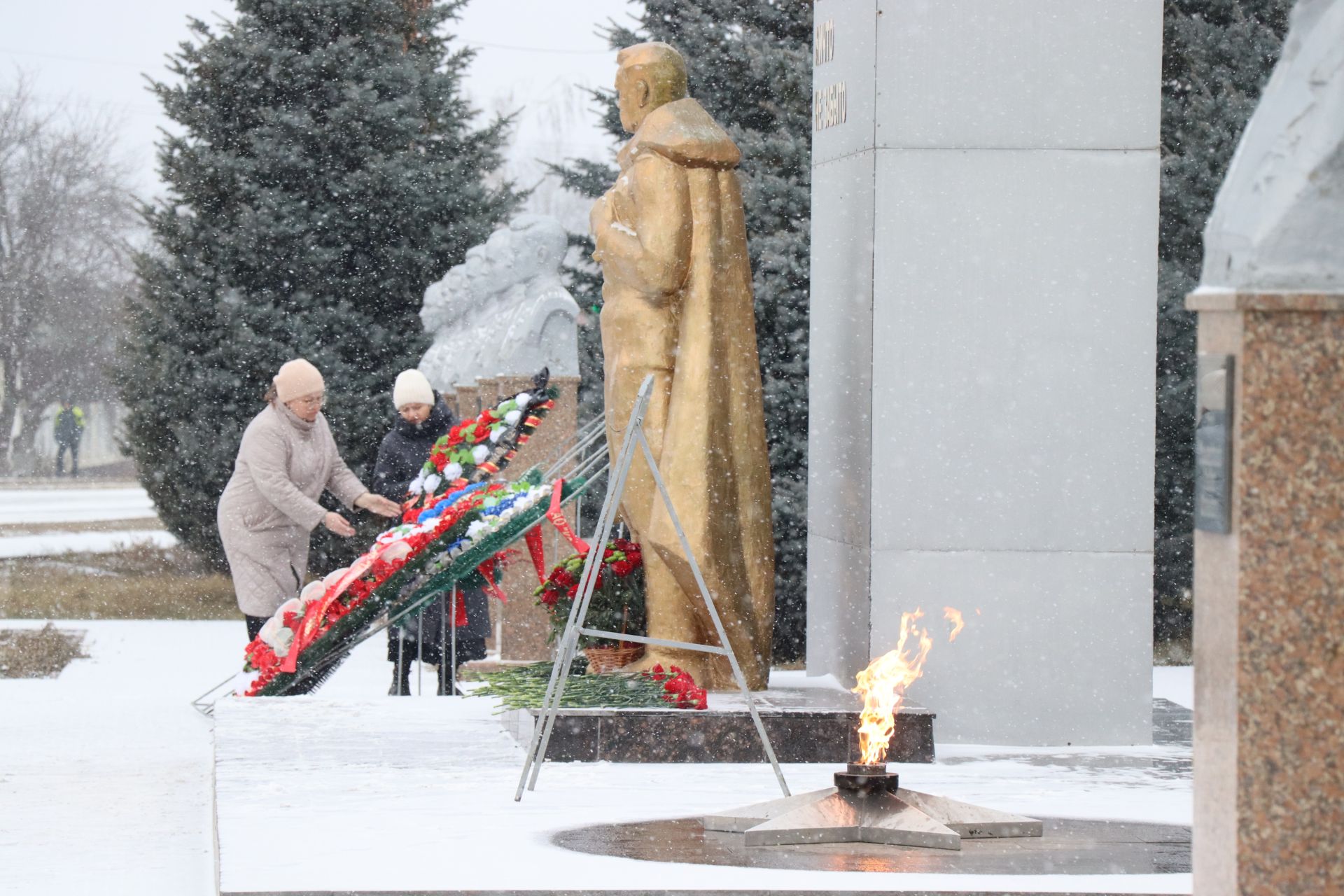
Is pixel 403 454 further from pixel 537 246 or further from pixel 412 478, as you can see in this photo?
pixel 537 246

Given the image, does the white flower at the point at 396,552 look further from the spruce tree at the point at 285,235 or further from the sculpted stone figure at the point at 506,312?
the spruce tree at the point at 285,235

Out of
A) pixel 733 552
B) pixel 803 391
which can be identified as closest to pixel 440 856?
pixel 733 552

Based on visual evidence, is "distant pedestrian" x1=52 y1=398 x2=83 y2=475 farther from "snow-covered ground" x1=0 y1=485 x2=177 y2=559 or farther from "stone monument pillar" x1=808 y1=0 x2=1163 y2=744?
"stone monument pillar" x1=808 y1=0 x2=1163 y2=744

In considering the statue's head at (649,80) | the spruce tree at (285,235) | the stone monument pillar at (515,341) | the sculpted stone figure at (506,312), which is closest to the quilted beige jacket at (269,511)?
the statue's head at (649,80)

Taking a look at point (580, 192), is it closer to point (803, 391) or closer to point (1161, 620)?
point (803, 391)

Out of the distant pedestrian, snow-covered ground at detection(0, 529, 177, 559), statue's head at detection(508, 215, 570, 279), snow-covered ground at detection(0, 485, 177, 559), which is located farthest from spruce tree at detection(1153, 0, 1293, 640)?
the distant pedestrian

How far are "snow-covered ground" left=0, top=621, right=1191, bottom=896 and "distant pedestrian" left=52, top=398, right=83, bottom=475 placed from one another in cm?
2864

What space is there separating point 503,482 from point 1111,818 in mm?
3696

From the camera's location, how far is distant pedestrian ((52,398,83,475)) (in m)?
38.3

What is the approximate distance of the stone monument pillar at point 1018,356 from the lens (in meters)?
8.55

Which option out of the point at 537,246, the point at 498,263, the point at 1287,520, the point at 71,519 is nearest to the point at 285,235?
the point at 498,263

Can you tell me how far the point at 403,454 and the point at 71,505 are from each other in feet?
80.7

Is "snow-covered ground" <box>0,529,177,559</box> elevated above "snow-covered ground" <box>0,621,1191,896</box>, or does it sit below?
below

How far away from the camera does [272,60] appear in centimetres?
2047
